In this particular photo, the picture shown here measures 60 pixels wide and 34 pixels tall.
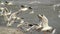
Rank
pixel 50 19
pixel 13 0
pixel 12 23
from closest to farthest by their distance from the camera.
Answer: pixel 12 23
pixel 50 19
pixel 13 0

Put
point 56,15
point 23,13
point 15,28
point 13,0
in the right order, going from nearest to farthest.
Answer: point 15,28
point 56,15
point 23,13
point 13,0

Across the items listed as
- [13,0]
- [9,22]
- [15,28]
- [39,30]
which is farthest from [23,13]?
[13,0]

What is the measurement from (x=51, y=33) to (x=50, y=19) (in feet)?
11.2

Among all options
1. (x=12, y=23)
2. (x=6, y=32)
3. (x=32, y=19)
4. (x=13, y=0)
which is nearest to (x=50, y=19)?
(x=32, y=19)

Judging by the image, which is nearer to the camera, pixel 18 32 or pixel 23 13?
pixel 18 32

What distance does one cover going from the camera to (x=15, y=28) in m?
11.1

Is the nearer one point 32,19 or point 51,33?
point 51,33

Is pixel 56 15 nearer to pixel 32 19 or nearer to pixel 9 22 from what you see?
pixel 32 19

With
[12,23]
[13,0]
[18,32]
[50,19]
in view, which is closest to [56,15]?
[50,19]

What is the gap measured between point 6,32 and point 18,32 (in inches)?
24.7

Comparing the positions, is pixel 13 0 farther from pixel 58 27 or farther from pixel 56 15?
pixel 58 27

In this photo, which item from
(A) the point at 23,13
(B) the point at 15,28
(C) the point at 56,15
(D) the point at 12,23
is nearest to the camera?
(B) the point at 15,28

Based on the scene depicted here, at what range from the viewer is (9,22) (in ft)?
39.5

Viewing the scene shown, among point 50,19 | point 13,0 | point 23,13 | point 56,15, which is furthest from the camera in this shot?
point 13,0
